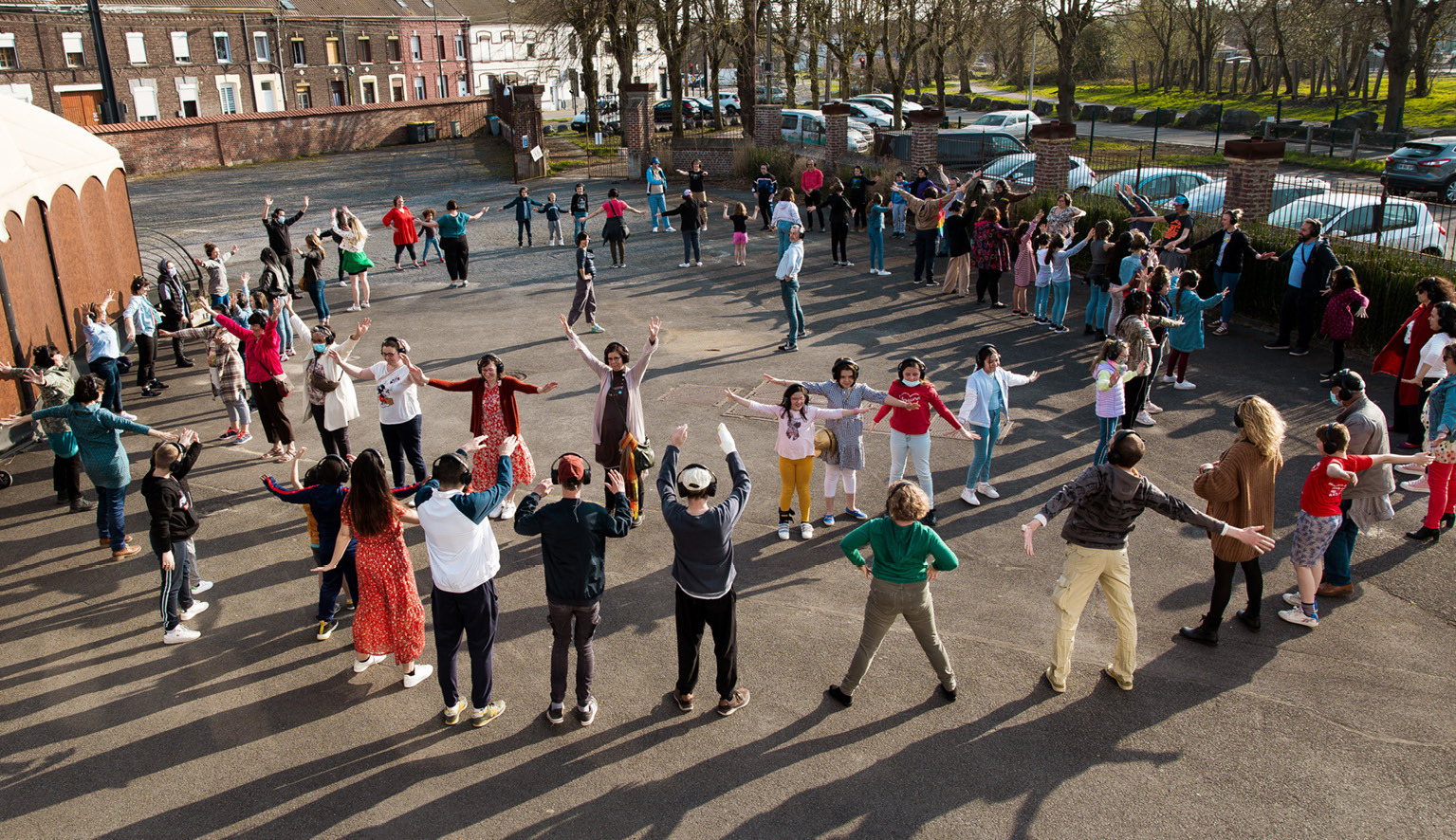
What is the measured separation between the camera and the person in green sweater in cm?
571

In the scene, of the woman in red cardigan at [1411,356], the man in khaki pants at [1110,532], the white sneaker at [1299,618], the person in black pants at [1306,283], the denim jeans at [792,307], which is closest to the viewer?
the man in khaki pants at [1110,532]

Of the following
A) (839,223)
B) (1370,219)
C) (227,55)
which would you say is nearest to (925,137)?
(839,223)

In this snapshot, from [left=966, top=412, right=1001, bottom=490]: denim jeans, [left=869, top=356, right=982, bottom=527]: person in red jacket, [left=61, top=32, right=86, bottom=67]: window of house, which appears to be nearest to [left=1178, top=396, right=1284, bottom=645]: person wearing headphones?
[left=869, top=356, right=982, bottom=527]: person in red jacket

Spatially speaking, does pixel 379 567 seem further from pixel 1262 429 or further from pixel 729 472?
pixel 1262 429

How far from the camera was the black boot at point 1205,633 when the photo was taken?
683cm

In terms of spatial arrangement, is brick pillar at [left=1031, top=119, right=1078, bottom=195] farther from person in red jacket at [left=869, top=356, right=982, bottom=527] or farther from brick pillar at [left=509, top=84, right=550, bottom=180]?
brick pillar at [left=509, top=84, right=550, bottom=180]

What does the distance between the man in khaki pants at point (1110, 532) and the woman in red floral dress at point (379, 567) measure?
13.5ft

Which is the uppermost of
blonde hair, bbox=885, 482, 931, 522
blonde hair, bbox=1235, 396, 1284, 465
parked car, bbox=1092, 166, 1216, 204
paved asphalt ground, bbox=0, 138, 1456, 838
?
parked car, bbox=1092, 166, 1216, 204

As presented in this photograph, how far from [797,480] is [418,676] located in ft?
11.7

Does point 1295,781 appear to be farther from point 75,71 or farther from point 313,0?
point 313,0

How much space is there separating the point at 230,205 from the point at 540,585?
2468 centimetres

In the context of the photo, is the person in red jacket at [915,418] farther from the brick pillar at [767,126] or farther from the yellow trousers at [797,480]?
the brick pillar at [767,126]

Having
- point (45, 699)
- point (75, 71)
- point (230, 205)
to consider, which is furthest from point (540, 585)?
point (75, 71)

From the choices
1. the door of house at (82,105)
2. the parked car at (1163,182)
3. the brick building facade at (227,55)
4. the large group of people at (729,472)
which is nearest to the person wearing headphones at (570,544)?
the large group of people at (729,472)
